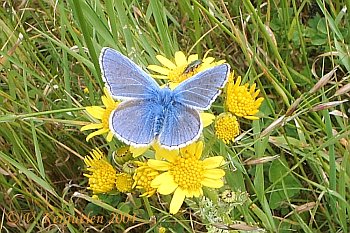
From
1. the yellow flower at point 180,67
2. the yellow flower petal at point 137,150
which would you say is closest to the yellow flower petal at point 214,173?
the yellow flower petal at point 137,150

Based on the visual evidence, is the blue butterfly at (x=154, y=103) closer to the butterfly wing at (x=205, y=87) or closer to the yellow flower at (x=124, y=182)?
the butterfly wing at (x=205, y=87)

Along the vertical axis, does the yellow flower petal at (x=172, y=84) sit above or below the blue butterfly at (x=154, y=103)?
below

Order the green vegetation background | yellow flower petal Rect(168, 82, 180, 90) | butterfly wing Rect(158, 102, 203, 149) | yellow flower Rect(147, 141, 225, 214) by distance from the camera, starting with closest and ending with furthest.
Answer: butterfly wing Rect(158, 102, 203, 149), yellow flower Rect(147, 141, 225, 214), yellow flower petal Rect(168, 82, 180, 90), the green vegetation background

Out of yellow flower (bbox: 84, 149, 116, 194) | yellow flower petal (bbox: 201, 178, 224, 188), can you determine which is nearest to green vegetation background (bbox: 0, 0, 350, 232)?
yellow flower (bbox: 84, 149, 116, 194)

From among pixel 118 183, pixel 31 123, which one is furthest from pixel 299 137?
pixel 31 123

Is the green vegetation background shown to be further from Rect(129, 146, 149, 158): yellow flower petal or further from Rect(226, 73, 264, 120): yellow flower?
Rect(129, 146, 149, 158): yellow flower petal

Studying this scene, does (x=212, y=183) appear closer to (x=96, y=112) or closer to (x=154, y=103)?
(x=154, y=103)
